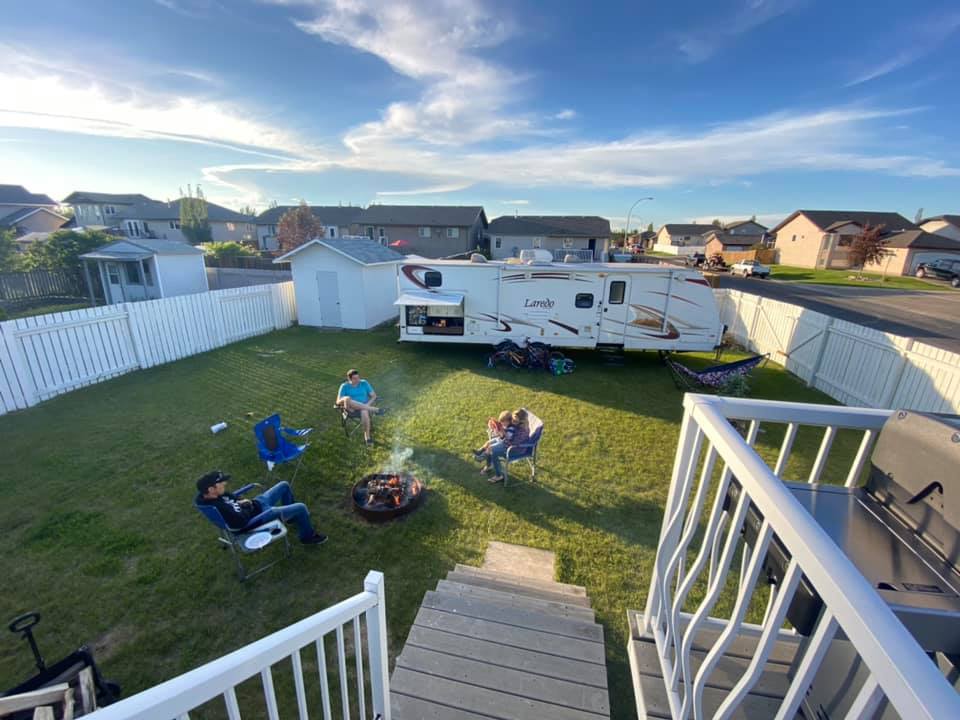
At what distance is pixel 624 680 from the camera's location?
3.08 meters

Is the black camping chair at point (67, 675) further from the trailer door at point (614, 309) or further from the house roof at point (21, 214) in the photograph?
the house roof at point (21, 214)

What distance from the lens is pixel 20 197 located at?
1764 inches

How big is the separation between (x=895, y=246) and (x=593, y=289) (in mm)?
36959

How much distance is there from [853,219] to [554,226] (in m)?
30.0

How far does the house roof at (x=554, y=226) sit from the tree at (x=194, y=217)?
28255 millimetres

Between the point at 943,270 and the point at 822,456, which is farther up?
the point at 943,270

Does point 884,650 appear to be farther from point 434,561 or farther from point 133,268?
point 133,268

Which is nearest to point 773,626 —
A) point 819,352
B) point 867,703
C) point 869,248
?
point 867,703

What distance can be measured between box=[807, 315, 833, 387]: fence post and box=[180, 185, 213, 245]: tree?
1851 inches

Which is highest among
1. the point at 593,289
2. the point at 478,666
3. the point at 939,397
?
the point at 593,289

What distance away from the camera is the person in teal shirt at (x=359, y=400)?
21.1ft

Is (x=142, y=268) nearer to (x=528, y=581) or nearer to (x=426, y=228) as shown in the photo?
(x=528, y=581)

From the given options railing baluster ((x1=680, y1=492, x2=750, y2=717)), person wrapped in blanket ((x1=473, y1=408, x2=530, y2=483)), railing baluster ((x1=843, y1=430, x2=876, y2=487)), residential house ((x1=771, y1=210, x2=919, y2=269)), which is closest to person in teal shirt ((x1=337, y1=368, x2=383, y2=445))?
person wrapped in blanket ((x1=473, y1=408, x2=530, y2=483))

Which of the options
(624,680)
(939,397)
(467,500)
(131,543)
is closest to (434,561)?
(467,500)
